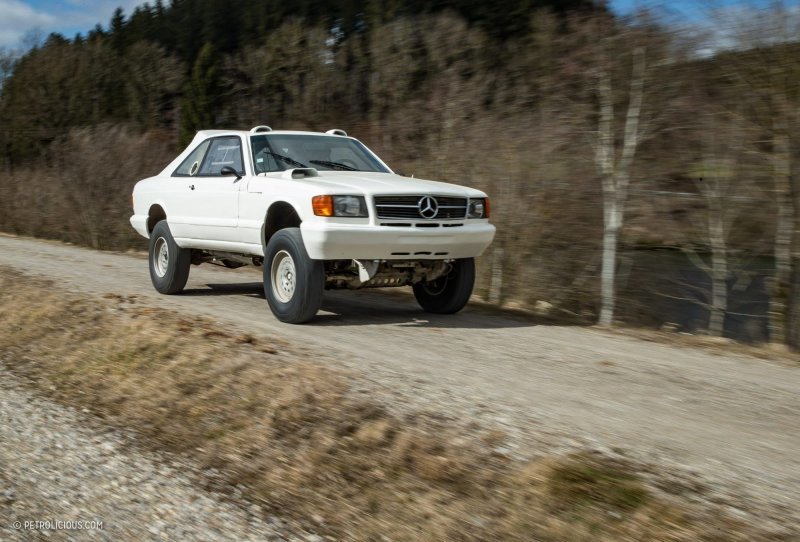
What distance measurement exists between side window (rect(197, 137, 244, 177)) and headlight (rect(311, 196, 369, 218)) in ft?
5.45

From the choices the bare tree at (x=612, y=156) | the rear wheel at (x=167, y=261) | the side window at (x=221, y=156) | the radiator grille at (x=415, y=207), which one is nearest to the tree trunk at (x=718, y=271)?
the bare tree at (x=612, y=156)

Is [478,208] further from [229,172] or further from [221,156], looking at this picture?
[221,156]

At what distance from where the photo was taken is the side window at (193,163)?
31.7 feet

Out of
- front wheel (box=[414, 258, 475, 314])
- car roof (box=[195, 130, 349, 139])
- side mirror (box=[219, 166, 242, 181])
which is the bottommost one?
front wheel (box=[414, 258, 475, 314])

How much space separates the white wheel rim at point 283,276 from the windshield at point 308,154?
1.03 meters

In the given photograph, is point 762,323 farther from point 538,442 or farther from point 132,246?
point 132,246

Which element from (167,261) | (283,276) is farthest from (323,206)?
(167,261)

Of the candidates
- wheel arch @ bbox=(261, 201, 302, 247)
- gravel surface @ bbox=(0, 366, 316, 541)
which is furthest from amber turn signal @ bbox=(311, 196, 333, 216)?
gravel surface @ bbox=(0, 366, 316, 541)

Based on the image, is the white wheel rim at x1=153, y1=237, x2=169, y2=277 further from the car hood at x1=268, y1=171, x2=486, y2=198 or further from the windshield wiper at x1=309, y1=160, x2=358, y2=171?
the car hood at x1=268, y1=171, x2=486, y2=198

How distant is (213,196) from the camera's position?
8977mm

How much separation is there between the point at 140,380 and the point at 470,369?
2.45 metres

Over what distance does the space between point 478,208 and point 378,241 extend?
1.31 metres

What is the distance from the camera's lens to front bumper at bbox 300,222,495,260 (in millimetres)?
7242

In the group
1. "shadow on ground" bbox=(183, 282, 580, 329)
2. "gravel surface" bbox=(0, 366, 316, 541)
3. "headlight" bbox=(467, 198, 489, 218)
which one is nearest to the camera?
"gravel surface" bbox=(0, 366, 316, 541)
